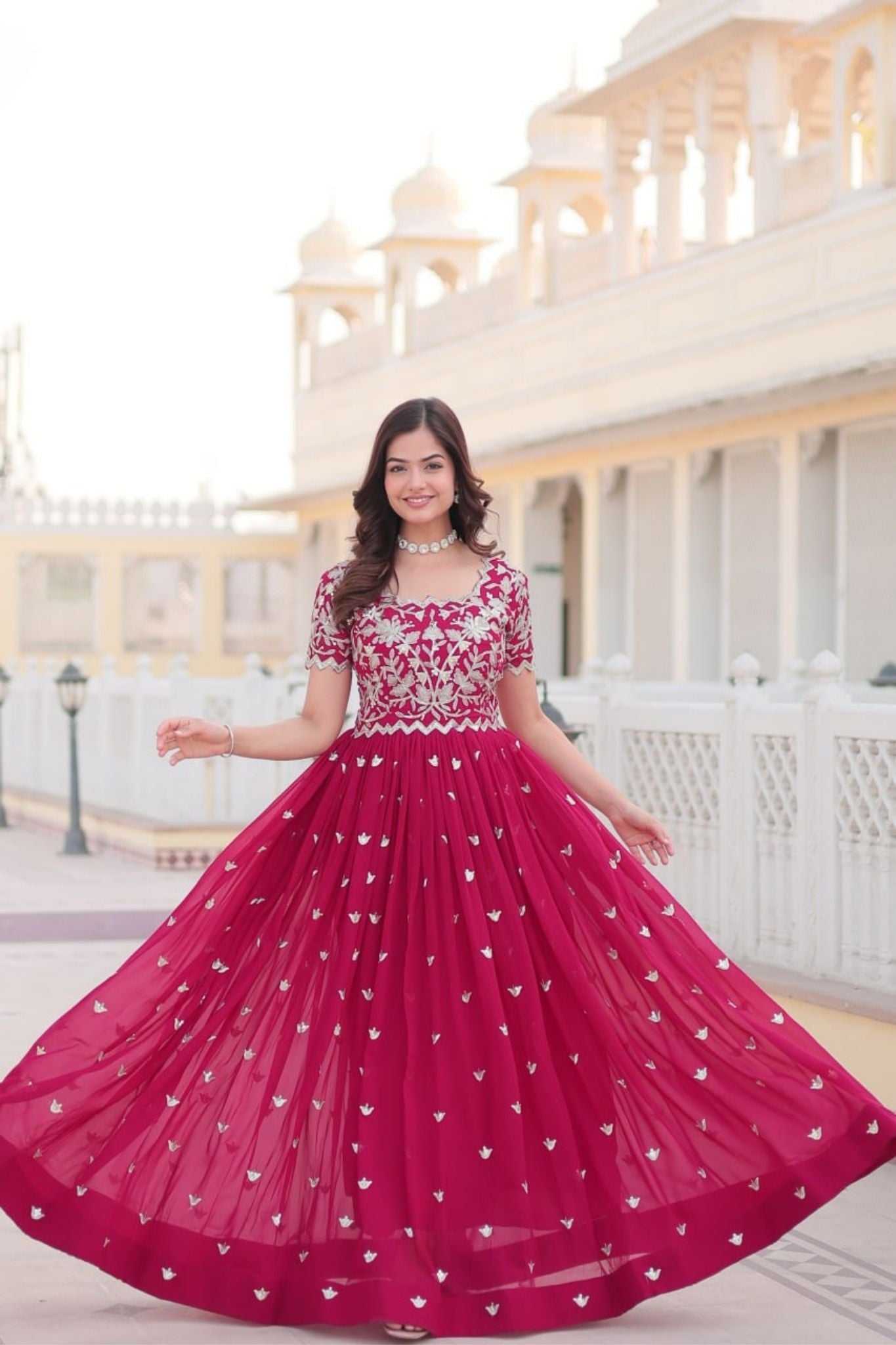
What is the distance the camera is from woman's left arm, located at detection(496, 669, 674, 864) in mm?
4066

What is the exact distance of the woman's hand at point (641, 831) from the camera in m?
4.06

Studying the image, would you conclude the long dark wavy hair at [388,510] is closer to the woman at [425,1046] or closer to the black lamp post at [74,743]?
the woman at [425,1046]

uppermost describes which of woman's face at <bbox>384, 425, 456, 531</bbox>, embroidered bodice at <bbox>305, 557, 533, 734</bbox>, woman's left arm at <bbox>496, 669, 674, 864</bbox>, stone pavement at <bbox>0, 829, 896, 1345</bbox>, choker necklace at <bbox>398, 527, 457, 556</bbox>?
woman's face at <bbox>384, 425, 456, 531</bbox>

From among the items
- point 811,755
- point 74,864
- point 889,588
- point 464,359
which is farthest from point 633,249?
point 811,755

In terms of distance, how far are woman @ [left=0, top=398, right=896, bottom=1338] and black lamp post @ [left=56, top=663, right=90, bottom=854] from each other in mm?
10647

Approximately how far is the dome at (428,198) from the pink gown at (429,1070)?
22.2 meters

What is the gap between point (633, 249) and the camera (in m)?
20.0

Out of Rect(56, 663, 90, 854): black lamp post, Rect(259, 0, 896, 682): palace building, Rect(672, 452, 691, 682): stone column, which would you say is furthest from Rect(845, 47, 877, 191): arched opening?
Rect(56, 663, 90, 854): black lamp post

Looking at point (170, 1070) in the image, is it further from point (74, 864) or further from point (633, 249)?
point (633, 249)

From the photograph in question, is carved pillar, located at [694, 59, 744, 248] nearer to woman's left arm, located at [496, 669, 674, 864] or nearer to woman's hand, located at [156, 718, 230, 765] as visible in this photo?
woman's left arm, located at [496, 669, 674, 864]

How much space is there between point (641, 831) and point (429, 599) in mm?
580

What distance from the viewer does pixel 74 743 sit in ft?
48.7

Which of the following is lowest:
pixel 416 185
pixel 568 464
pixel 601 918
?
pixel 601 918

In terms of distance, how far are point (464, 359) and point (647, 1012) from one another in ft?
65.5
